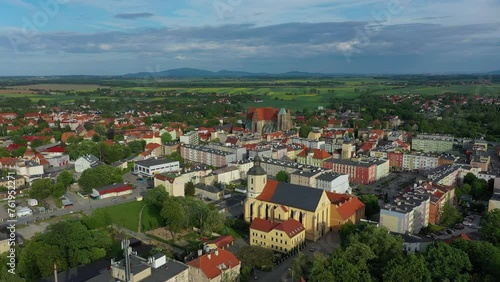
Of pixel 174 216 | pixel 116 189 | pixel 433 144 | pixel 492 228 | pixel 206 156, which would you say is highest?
pixel 492 228

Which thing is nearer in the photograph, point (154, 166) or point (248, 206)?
point (248, 206)

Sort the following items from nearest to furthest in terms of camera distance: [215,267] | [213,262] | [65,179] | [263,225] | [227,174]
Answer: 1. [215,267]
2. [213,262]
3. [263,225]
4. [65,179]
5. [227,174]

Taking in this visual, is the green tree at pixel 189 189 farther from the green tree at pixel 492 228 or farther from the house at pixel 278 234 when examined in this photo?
the green tree at pixel 492 228

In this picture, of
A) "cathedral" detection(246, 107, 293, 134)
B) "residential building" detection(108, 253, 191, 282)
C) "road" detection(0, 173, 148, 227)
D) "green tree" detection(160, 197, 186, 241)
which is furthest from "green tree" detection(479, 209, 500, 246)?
"cathedral" detection(246, 107, 293, 134)

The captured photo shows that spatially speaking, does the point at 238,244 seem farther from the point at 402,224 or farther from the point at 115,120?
the point at 115,120

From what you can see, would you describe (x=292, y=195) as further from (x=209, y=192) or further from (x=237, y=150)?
(x=237, y=150)

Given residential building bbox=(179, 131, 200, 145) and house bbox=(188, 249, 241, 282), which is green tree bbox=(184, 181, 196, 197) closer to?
house bbox=(188, 249, 241, 282)

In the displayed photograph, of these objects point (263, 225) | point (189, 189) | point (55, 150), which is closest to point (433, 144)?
point (189, 189)

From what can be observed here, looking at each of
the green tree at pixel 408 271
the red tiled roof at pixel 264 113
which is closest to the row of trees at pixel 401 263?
the green tree at pixel 408 271
